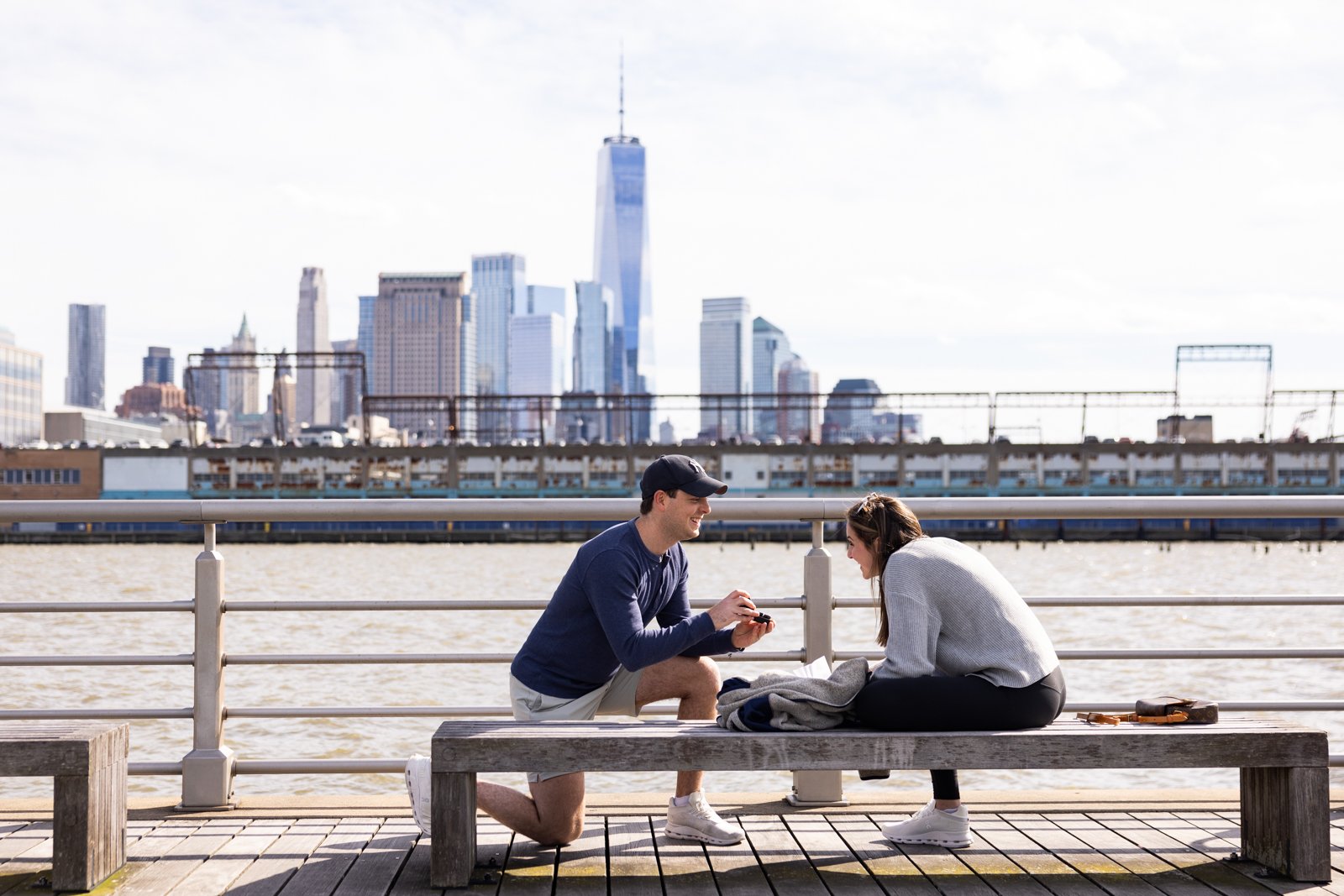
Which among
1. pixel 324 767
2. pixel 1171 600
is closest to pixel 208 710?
pixel 324 767

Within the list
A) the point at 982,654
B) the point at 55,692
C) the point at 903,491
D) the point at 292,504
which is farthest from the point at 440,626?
the point at 903,491

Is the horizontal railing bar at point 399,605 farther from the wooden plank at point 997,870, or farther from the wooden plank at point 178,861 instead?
the wooden plank at point 997,870

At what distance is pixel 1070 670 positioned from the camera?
16.6m

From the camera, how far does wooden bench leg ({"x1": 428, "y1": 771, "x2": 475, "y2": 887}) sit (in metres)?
3.87

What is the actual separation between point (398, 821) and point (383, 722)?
8.24 m

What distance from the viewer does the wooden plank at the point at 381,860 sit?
3.87 m

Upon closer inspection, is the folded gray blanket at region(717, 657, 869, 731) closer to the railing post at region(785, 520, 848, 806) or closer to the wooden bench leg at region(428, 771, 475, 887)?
the wooden bench leg at region(428, 771, 475, 887)

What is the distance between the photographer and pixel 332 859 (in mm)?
4184

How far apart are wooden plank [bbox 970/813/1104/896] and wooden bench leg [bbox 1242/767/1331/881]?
2.05 ft

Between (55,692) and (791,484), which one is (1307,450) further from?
(55,692)

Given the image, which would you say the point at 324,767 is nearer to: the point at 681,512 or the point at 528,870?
the point at 528,870

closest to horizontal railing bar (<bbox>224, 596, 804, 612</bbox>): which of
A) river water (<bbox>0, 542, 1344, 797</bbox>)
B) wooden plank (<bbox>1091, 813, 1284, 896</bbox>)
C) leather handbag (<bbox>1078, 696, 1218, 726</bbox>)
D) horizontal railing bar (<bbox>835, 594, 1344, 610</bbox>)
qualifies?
horizontal railing bar (<bbox>835, 594, 1344, 610</bbox>)

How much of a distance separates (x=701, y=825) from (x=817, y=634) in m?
1.00

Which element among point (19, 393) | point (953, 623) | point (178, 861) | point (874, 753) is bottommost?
point (178, 861)
